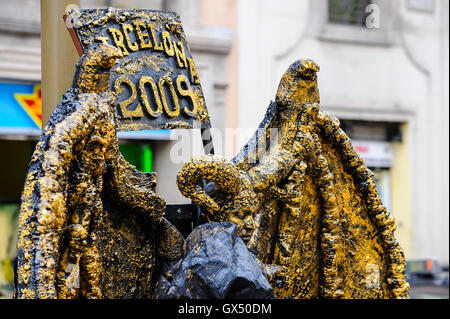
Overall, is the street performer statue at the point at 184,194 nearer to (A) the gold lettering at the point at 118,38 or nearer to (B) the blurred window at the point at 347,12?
(A) the gold lettering at the point at 118,38

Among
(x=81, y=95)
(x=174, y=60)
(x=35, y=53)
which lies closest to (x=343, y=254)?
(x=174, y=60)

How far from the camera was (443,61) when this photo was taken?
9.43 m

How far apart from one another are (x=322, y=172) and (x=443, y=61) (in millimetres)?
7100

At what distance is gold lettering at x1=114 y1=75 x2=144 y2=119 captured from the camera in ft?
9.11

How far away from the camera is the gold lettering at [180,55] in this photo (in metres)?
3.02

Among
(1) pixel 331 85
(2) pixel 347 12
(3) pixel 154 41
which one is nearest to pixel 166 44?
(3) pixel 154 41

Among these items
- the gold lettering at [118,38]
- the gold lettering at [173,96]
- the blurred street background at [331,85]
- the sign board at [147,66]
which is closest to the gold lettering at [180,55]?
the sign board at [147,66]

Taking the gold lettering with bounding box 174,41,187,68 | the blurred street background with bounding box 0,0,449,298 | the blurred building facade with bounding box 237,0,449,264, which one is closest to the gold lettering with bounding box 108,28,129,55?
the gold lettering with bounding box 174,41,187,68

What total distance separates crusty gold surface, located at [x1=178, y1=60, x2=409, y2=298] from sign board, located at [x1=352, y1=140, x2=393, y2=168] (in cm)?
598

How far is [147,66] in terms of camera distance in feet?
9.57

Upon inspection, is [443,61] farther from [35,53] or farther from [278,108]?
[278,108]

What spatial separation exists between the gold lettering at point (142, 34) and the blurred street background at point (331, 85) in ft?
11.3

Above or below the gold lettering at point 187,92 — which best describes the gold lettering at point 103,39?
above

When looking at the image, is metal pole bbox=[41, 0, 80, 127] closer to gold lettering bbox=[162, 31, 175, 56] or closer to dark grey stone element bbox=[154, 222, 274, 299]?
gold lettering bbox=[162, 31, 175, 56]
